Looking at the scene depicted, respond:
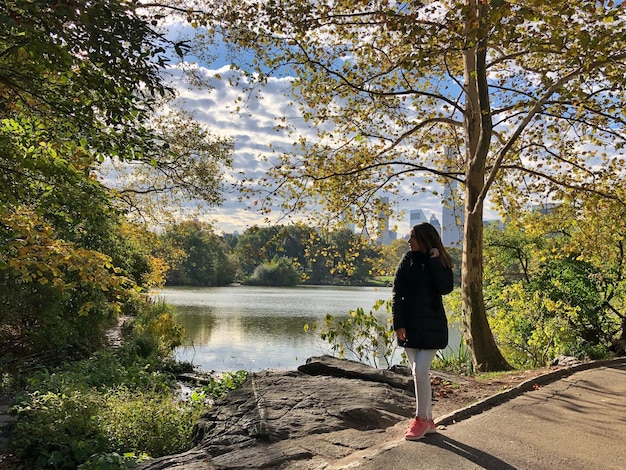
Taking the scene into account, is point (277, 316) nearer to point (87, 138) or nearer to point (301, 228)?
point (301, 228)

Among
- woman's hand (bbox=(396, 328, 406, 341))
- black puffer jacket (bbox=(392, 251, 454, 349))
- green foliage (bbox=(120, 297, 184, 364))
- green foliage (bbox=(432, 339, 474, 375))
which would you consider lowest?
green foliage (bbox=(120, 297, 184, 364))

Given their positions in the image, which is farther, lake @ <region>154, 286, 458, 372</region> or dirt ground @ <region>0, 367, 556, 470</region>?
lake @ <region>154, 286, 458, 372</region>

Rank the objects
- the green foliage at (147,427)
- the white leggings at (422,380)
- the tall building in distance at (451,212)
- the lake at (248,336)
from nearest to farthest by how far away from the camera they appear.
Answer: the white leggings at (422,380) < the green foliage at (147,427) < the tall building in distance at (451,212) < the lake at (248,336)

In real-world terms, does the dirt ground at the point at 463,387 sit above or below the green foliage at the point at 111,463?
above

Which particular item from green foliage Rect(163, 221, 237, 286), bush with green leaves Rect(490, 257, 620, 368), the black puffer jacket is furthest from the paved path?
green foliage Rect(163, 221, 237, 286)

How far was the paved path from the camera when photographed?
144 inches

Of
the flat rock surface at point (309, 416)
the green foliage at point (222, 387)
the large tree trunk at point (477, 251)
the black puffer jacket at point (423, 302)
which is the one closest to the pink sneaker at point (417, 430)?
the flat rock surface at point (309, 416)

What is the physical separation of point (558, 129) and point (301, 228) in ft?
20.3

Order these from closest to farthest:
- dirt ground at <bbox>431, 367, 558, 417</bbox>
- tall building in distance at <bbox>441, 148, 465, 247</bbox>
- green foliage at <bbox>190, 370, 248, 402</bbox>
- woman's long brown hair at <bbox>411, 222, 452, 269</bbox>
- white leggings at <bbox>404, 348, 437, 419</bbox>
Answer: white leggings at <bbox>404, 348, 437, 419</bbox>
woman's long brown hair at <bbox>411, 222, 452, 269</bbox>
dirt ground at <bbox>431, 367, 558, 417</bbox>
green foliage at <bbox>190, 370, 248, 402</bbox>
tall building in distance at <bbox>441, 148, 465, 247</bbox>

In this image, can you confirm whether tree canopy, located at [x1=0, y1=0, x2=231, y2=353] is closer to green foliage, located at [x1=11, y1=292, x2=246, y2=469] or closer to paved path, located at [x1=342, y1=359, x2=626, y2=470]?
green foliage, located at [x1=11, y1=292, x2=246, y2=469]

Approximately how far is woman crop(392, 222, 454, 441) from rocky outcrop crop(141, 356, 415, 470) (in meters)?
0.55

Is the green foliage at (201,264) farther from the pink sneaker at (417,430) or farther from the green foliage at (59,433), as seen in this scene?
the pink sneaker at (417,430)

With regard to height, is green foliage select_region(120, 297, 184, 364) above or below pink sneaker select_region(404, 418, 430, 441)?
below

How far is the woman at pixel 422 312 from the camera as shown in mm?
4133
